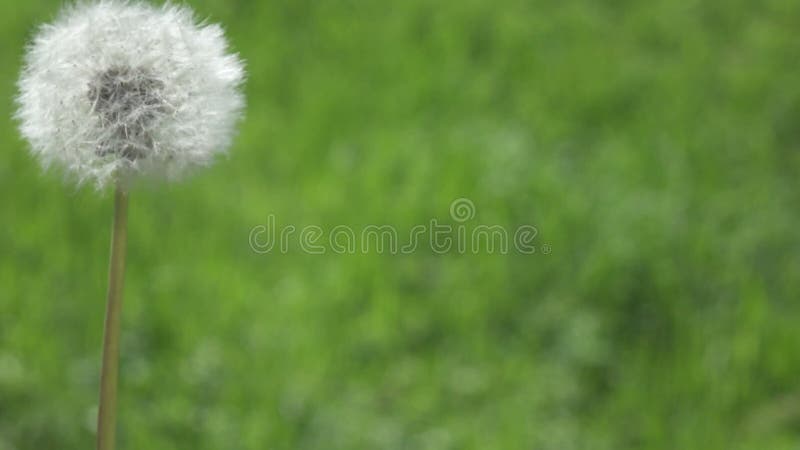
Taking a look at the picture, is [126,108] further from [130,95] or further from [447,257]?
[447,257]

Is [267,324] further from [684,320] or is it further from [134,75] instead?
[134,75]

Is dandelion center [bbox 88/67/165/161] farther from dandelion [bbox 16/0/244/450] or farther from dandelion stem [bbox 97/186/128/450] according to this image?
dandelion stem [bbox 97/186/128/450]

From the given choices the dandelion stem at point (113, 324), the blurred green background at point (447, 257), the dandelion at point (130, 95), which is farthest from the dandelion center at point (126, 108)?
the blurred green background at point (447, 257)

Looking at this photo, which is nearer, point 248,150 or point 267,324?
point 267,324

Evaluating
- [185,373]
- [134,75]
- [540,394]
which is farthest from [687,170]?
[134,75]

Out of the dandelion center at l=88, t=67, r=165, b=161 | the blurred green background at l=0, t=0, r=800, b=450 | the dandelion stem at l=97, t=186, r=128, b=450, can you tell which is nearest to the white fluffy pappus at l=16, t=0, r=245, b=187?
the dandelion center at l=88, t=67, r=165, b=161

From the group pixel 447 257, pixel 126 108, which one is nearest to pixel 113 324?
pixel 126 108

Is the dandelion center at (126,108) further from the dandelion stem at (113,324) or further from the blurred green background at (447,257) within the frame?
the blurred green background at (447,257)
